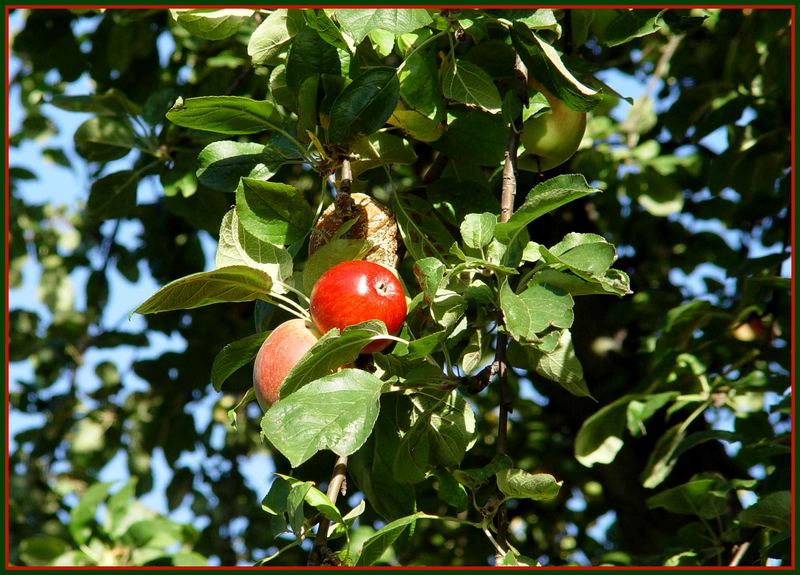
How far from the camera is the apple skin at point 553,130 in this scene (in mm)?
1254

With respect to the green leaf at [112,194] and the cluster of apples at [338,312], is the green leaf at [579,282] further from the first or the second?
the green leaf at [112,194]

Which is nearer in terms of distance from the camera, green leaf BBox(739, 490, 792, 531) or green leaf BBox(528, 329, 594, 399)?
green leaf BBox(528, 329, 594, 399)

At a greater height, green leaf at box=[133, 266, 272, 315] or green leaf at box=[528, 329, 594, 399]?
green leaf at box=[133, 266, 272, 315]

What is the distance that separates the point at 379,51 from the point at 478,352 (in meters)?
0.42

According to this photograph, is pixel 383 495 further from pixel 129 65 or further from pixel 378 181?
pixel 129 65

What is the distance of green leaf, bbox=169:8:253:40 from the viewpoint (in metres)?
1.31

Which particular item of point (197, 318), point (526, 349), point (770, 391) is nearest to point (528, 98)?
point (526, 349)

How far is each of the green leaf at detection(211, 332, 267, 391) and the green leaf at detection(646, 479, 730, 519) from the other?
80 centimetres

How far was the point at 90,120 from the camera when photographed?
1735 millimetres

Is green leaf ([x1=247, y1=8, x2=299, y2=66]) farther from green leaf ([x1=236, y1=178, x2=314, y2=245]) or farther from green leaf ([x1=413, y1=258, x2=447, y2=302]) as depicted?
green leaf ([x1=413, y1=258, x2=447, y2=302])

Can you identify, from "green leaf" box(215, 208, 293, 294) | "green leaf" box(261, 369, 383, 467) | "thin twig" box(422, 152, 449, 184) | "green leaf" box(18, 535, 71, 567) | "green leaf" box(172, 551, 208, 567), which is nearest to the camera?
"green leaf" box(261, 369, 383, 467)

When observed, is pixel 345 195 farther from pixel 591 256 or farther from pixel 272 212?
pixel 591 256

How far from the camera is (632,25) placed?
1.28 m

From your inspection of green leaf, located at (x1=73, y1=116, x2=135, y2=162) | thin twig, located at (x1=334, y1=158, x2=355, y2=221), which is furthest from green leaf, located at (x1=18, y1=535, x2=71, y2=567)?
thin twig, located at (x1=334, y1=158, x2=355, y2=221)
